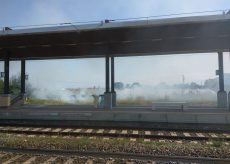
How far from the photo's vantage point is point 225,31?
17891 mm

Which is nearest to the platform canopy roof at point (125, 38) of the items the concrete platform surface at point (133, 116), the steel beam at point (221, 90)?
the steel beam at point (221, 90)

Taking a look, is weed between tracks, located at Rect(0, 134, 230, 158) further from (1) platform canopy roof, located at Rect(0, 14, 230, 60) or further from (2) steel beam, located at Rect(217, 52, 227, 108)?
(2) steel beam, located at Rect(217, 52, 227, 108)

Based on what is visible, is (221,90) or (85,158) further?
(221,90)

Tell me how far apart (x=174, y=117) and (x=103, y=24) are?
7.28 m

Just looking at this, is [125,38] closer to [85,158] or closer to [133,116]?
[133,116]

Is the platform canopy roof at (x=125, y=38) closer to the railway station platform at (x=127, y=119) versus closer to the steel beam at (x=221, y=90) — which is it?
the steel beam at (x=221, y=90)

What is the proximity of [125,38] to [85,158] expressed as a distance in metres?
13.2

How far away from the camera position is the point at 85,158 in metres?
8.07

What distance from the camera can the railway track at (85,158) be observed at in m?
7.79

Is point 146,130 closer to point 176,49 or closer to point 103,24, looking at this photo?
point 103,24

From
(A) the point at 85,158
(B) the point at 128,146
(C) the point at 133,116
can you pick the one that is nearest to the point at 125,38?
(C) the point at 133,116

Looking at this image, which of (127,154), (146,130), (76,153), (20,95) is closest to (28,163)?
(76,153)

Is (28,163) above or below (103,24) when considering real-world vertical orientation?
below

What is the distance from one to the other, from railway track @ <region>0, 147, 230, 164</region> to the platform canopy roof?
10733 mm
